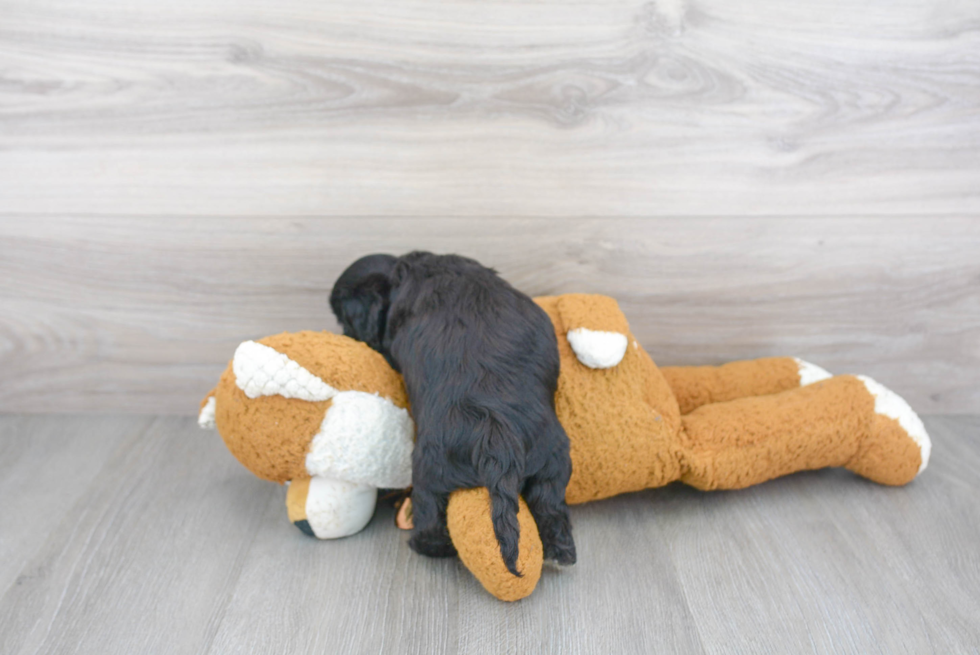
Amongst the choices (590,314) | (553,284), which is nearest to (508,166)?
(553,284)

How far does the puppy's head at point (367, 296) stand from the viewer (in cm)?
84

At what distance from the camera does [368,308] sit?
849 millimetres

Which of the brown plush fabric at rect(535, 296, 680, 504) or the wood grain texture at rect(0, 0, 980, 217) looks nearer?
the brown plush fabric at rect(535, 296, 680, 504)

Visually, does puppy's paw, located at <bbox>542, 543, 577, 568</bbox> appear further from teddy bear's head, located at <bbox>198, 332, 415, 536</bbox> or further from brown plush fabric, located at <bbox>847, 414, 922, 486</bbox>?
brown plush fabric, located at <bbox>847, 414, 922, 486</bbox>

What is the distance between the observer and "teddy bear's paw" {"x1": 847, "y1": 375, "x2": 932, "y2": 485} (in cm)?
88

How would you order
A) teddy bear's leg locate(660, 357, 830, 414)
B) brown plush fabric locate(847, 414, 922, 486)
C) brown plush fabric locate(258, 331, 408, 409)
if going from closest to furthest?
brown plush fabric locate(258, 331, 408, 409) < brown plush fabric locate(847, 414, 922, 486) < teddy bear's leg locate(660, 357, 830, 414)

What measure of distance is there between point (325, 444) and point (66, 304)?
60 cm

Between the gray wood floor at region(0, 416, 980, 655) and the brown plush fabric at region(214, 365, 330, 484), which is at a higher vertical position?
the brown plush fabric at region(214, 365, 330, 484)

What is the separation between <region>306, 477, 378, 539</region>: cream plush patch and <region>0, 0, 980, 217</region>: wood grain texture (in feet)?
1.36

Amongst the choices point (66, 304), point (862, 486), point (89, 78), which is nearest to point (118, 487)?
point (66, 304)

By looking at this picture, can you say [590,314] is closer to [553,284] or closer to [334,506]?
[553,284]

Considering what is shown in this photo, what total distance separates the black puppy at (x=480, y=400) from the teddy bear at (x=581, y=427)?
3 cm

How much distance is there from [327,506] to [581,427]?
12.7 inches

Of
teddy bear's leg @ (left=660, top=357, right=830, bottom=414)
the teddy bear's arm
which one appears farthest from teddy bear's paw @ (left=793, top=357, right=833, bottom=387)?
the teddy bear's arm
